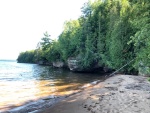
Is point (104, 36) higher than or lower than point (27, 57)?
higher

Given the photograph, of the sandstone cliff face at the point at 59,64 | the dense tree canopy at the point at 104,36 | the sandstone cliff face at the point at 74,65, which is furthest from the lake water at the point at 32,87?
the sandstone cliff face at the point at 59,64

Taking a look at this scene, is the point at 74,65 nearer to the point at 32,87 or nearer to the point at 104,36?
the point at 104,36

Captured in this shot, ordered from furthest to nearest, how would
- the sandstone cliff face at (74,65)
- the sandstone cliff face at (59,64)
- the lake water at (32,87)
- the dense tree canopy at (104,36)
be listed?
the sandstone cliff face at (59,64) → the sandstone cliff face at (74,65) → the dense tree canopy at (104,36) → the lake water at (32,87)

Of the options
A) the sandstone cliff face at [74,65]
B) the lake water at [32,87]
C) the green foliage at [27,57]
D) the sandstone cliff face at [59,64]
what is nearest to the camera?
the lake water at [32,87]

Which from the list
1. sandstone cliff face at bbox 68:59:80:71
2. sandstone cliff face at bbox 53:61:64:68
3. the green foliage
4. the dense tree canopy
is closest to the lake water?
the dense tree canopy

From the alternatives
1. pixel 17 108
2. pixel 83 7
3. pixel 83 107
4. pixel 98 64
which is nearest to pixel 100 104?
pixel 83 107

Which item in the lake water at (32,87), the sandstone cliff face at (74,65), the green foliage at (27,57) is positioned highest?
the green foliage at (27,57)

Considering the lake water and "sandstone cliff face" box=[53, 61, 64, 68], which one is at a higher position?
"sandstone cliff face" box=[53, 61, 64, 68]

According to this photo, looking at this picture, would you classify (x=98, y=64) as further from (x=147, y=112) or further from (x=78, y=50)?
(x=147, y=112)

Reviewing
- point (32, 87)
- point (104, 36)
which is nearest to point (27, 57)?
point (104, 36)

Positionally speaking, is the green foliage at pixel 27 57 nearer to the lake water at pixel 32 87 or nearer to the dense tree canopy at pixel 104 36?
the dense tree canopy at pixel 104 36

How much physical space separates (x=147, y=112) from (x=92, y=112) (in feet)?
8.49

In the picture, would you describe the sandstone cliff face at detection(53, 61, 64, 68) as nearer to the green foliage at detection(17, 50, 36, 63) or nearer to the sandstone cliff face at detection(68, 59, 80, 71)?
the sandstone cliff face at detection(68, 59, 80, 71)

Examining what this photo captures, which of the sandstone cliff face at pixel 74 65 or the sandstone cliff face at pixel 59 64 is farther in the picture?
the sandstone cliff face at pixel 59 64
